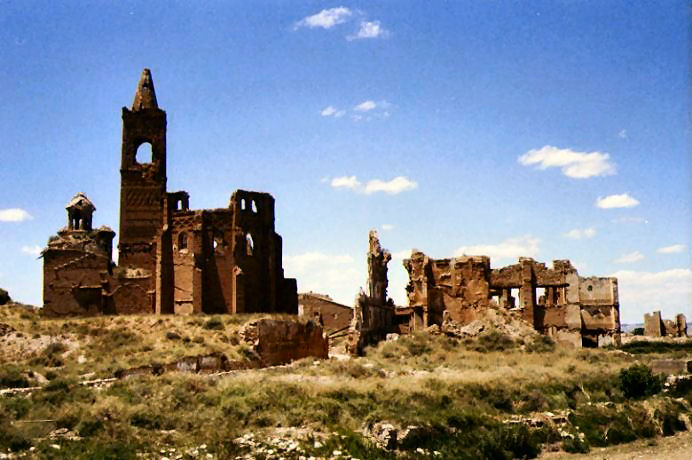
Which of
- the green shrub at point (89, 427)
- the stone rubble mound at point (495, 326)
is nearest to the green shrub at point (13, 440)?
the green shrub at point (89, 427)

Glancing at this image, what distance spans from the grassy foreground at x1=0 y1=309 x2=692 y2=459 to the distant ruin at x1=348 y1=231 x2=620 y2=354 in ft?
15.0

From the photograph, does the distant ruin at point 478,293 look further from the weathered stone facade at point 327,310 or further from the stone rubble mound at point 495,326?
the weathered stone facade at point 327,310

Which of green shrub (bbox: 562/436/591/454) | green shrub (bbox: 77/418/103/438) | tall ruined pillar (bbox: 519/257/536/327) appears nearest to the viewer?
green shrub (bbox: 77/418/103/438)

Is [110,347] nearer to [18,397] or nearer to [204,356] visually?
[204,356]

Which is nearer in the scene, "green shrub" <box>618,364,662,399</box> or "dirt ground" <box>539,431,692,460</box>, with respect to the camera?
"dirt ground" <box>539,431,692,460</box>

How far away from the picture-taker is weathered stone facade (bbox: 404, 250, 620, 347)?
38.9 m

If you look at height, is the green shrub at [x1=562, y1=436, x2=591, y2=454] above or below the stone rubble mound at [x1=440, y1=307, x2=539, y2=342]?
below

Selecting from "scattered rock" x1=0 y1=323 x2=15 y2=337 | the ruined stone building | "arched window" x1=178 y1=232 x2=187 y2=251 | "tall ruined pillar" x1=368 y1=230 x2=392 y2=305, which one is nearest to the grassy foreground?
"scattered rock" x1=0 y1=323 x2=15 y2=337

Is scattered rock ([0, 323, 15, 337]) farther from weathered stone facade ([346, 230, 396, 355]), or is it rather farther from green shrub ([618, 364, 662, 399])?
green shrub ([618, 364, 662, 399])

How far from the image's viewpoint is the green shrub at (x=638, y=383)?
89.5ft

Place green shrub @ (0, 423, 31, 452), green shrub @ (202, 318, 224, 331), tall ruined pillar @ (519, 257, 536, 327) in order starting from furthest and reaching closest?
tall ruined pillar @ (519, 257, 536, 327)
green shrub @ (202, 318, 224, 331)
green shrub @ (0, 423, 31, 452)

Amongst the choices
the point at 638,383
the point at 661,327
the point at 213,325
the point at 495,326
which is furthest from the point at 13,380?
the point at 661,327

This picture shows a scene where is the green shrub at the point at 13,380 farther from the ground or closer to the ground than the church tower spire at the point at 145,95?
closer to the ground

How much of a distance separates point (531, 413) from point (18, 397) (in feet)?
48.7
